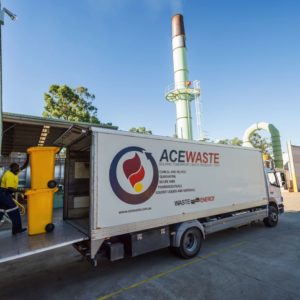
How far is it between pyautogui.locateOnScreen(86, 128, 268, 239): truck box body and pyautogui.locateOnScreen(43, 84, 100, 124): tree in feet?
60.0

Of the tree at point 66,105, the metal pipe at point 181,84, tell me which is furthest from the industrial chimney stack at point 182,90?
the tree at point 66,105

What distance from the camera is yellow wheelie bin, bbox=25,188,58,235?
14.7ft

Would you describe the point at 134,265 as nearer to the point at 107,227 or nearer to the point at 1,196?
the point at 107,227

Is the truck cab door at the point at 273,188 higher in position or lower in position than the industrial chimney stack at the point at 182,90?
lower

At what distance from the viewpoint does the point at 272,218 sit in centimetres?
827

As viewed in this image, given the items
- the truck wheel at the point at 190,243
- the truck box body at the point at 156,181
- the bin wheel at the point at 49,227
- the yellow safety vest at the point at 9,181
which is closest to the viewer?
the truck box body at the point at 156,181

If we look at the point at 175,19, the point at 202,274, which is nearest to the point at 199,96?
the point at 175,19

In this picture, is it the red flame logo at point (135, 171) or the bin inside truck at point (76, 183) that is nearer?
the red flame logo at point (135, 171)

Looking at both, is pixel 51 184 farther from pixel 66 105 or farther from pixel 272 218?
pixel 66 105

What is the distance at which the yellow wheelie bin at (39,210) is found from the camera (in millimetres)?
4485

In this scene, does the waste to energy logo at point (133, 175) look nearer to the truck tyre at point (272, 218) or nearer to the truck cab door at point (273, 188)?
the truck cab door at point (273, 188)

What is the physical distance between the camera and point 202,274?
4.45 m

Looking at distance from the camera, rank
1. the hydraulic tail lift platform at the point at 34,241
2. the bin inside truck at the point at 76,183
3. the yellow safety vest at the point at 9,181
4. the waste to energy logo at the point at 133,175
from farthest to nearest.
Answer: the yellow safety vest at the point at 9,181 < the bin inside truck at the point at 76,183 < the waste to energy logo at the point at 133,175 < the hydraulic tail lift platform at the point at 34,241

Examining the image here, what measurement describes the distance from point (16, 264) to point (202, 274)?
4651 mm
